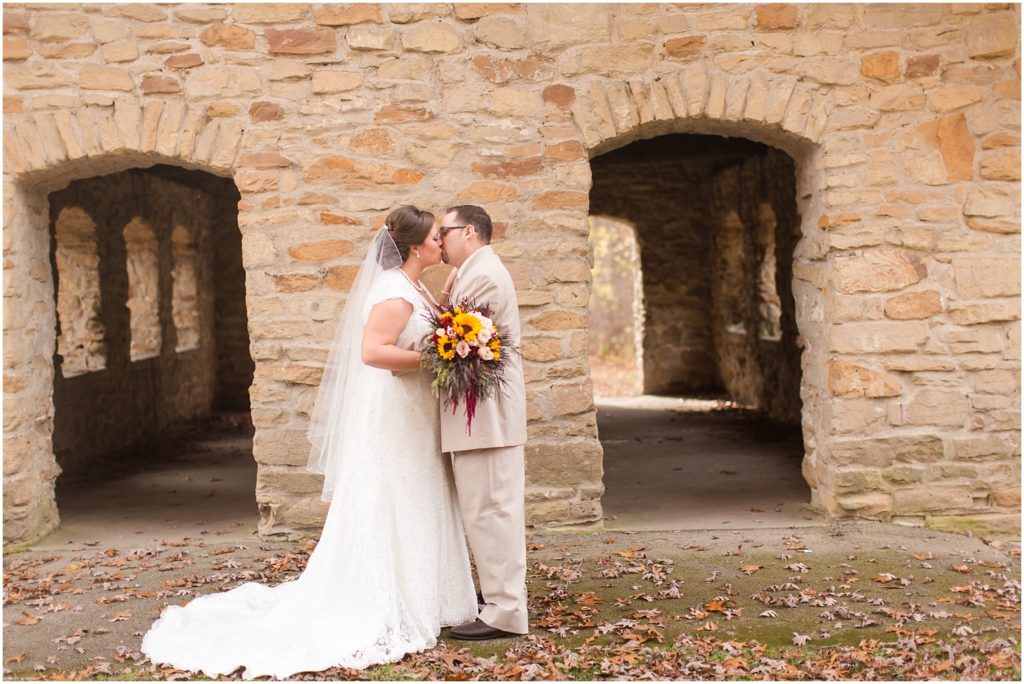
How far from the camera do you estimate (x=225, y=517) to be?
7.33 m

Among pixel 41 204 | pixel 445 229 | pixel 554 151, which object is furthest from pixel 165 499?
pixel 445 229

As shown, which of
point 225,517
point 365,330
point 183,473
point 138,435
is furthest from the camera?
point 138,435

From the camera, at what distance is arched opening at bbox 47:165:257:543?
325 inches

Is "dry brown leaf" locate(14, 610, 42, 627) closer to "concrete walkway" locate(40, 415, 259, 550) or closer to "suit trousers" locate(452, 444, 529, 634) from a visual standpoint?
"concrete walkway" locate(40, 415, 259, 550)

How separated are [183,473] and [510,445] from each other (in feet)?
19.8

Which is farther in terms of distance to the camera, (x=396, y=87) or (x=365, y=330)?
(x=396, y=87)

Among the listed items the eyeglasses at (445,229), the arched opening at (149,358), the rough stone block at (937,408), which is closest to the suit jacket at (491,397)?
the eyeglasses at (445,229)

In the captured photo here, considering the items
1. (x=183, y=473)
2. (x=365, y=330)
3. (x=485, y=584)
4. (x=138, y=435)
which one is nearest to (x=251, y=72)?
(x=365, y=330)

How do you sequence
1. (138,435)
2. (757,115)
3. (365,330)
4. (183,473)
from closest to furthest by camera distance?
(365,330) → (757,115) → (183,473) → (138,435)

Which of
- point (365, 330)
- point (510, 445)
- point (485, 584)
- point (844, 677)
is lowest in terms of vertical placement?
point (844, 677)

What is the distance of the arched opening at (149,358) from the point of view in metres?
8.26

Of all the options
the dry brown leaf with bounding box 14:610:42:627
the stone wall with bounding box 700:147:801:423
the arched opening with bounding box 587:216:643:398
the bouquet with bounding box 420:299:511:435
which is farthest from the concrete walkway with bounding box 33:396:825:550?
the arched opening with bounding box 587:216:643:398

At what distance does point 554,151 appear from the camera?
6.39 metres

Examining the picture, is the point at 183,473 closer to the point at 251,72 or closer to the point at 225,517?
the point at 225,517
